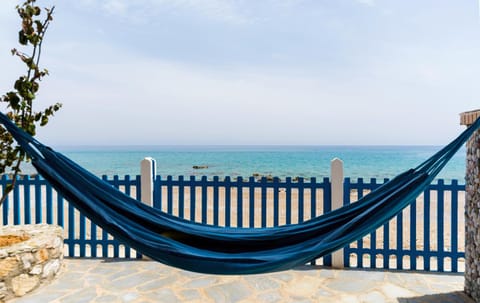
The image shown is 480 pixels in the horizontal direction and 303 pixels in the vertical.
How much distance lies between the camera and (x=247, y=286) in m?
2.79

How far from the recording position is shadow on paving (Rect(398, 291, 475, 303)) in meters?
2.50

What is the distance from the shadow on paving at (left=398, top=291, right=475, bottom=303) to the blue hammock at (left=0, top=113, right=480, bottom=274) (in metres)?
0.98

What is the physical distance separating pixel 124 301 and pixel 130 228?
2.82 feet

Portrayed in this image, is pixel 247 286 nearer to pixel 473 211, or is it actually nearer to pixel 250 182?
pixel 250 182

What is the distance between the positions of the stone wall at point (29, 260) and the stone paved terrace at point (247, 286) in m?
0.09

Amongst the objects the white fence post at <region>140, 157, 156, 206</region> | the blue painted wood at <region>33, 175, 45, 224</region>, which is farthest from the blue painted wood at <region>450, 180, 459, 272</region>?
the blue painted wood at <region>33, 175, 45, 224</region>

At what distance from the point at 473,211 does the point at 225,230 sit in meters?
1.82

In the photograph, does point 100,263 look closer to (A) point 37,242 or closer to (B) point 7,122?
(A) point 37,242

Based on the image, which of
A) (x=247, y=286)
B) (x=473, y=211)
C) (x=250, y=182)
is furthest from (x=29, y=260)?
(x=473, y=211)

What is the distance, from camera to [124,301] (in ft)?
8.28

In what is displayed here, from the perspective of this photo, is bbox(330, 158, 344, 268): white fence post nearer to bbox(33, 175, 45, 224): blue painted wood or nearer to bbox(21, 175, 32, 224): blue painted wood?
bbox(33, 175, 45, 224): blue painted wood

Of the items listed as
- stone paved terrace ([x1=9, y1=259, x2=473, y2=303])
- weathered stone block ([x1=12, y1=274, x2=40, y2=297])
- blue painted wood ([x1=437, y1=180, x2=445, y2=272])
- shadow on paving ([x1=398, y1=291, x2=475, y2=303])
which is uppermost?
blue painted wood ([x1=437, y1=180, x2=445, y2=272])

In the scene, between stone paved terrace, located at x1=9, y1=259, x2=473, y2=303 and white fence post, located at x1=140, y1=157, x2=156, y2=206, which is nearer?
stone paved terrace, located at x1=9, y1=259, x2=473, y2=303

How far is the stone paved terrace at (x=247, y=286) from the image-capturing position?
2.58 m
